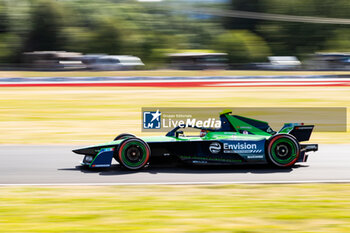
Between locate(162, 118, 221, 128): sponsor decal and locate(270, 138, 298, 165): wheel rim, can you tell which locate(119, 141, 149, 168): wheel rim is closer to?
locate(162, 118, 221, 128): sponsor decal

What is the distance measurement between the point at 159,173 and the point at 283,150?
1790mm

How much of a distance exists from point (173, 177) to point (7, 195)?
2172 mm

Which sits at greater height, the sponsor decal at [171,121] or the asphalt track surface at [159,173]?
the sponsor decal at [171,121]

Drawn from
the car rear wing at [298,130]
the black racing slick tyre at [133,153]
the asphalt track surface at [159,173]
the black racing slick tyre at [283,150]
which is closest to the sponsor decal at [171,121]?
the black racing slick tyre at [133,153]

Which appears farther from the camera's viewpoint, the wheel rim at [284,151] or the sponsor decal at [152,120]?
the sponsor decal at [152,120]

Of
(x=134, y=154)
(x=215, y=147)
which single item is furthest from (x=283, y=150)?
(x=134, y=154)

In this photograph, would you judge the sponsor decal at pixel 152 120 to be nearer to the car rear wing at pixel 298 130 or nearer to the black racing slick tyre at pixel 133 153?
the black racing slick tyre at pixel 133 153

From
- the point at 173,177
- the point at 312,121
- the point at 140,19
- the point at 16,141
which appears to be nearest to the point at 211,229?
the point at 173,177

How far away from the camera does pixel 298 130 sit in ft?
25.8

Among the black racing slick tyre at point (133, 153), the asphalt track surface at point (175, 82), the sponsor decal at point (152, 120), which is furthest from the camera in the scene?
the asphalt track surface at point (175, 82)

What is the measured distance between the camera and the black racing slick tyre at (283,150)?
7.45 meters

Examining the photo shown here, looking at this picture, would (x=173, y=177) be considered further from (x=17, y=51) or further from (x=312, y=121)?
(x=17, y=51)

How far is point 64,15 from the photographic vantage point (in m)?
62.5

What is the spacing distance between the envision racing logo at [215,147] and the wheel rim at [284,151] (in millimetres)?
750
